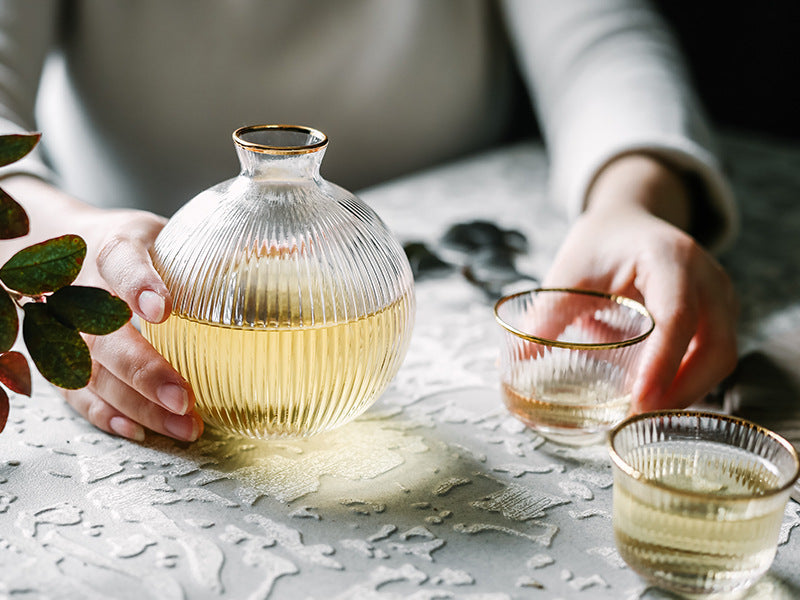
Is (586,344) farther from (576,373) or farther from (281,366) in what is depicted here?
(281,366)

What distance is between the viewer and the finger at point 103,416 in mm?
510

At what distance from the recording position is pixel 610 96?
964 mm

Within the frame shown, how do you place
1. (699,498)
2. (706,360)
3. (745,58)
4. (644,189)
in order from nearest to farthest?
(699,498) → (706,360) → (644,189) → (745,58)

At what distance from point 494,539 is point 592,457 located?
4.5 inches

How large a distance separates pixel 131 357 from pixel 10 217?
0.11 meters

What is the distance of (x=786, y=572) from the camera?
419 millimetres

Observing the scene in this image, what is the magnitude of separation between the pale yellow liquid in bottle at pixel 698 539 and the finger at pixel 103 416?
0.29m

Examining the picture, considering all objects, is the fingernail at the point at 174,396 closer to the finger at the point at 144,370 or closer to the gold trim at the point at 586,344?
the finger at the point at 144,370

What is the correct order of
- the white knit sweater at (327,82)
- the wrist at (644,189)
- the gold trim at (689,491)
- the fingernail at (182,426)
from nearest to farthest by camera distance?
1. the gold trim at (689,491)
2. the fingernail at (182,426)
3. the wrist at (644,189)
4. the white knit sweater at (327,82)

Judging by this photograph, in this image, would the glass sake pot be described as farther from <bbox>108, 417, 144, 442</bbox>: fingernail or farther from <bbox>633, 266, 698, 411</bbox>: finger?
<bbox>633, 266, 698, 411</bbox>: finger

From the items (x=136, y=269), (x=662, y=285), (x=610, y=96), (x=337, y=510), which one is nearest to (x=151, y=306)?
(x=136, y=269)

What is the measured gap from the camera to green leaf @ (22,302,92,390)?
16.4 inches

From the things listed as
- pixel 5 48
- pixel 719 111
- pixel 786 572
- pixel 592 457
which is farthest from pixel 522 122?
pixel 786 572

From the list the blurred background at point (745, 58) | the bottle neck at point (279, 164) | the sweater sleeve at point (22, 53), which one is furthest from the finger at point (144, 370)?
the blurred background at point (745, 58)
